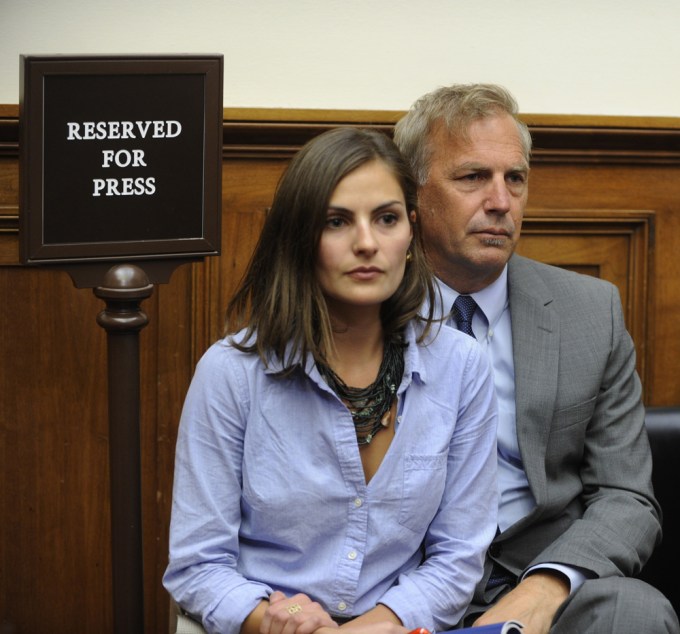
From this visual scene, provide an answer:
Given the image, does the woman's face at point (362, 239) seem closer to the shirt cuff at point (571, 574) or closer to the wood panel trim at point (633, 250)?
the shirt cuff at point (571, 574)

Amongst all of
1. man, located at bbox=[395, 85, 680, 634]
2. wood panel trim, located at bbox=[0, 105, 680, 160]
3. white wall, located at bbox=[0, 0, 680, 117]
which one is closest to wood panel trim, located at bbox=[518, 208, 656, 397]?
wood panel trim, located at bbox=[0, 105, 680, 160]

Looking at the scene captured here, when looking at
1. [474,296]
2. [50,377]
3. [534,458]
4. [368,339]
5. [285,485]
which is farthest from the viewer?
[50,377]

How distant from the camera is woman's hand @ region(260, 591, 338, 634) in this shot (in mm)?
1581

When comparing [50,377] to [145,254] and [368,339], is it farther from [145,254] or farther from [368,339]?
[368,339]

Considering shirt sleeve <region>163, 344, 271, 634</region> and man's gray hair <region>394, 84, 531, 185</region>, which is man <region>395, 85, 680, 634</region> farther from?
shirt sleeve <region>163, 344, 271, 634</region>

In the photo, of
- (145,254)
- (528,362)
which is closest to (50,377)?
(145,254)

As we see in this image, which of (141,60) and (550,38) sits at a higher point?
(550,38)

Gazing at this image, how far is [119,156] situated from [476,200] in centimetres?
68

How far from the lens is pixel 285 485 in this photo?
5.53 ft

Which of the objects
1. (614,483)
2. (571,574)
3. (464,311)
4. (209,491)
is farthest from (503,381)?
(209,491)

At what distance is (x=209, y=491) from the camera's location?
66.4 inches

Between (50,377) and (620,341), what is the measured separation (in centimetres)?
121

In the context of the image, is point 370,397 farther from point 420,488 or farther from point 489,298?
point 489,298

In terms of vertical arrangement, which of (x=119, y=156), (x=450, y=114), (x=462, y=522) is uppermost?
(x=450, y=114)
